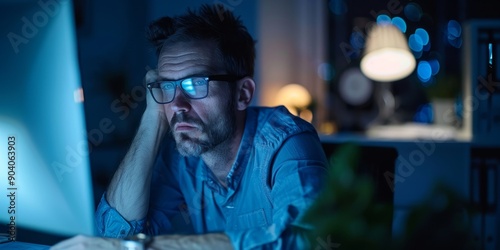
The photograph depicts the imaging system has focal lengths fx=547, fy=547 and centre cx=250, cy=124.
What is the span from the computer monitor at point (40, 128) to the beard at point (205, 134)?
1.10 feet

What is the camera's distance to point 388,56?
3.92 metres

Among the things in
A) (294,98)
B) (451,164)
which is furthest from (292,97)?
(451,164)

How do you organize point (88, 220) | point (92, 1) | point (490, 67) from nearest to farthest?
point (88, 220)
point (92, 1)
point (490, 67)

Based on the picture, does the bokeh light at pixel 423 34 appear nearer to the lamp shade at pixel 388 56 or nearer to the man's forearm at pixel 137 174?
the lamp shade at pixel 388 56

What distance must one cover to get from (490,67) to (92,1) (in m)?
2.21

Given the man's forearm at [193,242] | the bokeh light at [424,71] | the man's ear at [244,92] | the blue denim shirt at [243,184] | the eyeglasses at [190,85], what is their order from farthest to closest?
the bokeh light at [424,71], the man's ear at [244,92], the eyeglasses at [190,85], the blue denim shirt at [243,184], the man's forearm at [193,242]

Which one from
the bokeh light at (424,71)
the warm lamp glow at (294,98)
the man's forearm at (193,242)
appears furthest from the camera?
the bokeh light at (424,71)

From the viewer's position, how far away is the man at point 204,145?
133cm

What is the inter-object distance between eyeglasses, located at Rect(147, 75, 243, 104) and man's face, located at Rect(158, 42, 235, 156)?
0.03 ft

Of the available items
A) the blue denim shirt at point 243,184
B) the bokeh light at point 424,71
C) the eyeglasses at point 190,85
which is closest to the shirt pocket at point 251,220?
the blue denim shirt at point 243,184

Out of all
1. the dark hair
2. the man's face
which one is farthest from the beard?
the dark hair

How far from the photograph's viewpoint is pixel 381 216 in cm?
57

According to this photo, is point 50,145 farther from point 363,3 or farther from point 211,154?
point 363,3

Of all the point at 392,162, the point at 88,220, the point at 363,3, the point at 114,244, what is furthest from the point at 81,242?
the point at 363,3
